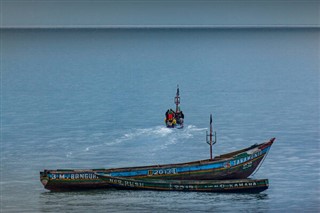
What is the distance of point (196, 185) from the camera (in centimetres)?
8294

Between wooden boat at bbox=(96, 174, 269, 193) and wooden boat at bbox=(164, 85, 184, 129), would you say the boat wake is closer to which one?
wooden boat at bbox=(164, 85, 184, 129)

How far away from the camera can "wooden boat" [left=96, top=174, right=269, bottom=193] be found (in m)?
82.9

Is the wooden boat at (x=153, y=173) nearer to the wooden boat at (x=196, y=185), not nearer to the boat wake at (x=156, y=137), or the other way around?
the wooden boat at (x=196, y=185)

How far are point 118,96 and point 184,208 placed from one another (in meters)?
95.8

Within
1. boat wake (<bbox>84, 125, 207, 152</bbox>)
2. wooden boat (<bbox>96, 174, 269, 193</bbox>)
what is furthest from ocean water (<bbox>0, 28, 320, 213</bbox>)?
wooden boat (<bbox>96, 174, 269, 193</bbox>)

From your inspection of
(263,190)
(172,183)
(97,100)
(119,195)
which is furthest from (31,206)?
(97,100)

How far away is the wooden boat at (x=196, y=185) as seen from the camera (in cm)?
8288

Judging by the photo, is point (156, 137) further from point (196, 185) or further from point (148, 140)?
point (196, 185)

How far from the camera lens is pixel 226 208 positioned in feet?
258

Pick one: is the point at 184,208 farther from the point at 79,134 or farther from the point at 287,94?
the point at 287,94

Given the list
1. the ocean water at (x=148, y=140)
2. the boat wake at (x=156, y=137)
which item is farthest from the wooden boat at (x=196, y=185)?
the boat wake at (x=156, y=137)

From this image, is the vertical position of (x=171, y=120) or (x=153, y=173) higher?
(x=171, y=120)

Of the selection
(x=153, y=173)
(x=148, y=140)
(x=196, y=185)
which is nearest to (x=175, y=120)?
(x=148, y=140)

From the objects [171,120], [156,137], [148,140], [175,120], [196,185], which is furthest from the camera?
[171,120]
